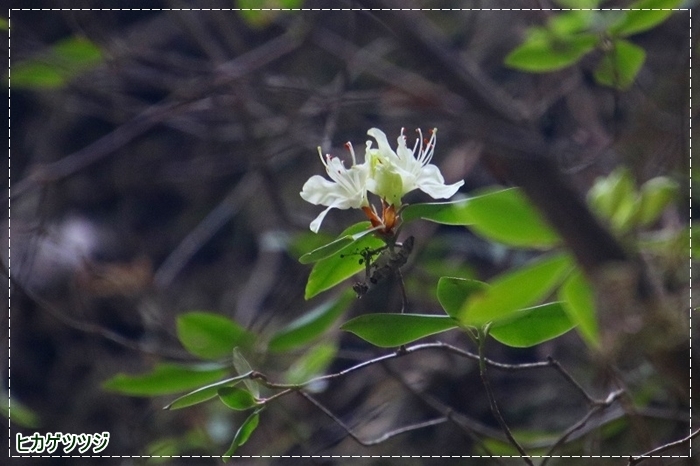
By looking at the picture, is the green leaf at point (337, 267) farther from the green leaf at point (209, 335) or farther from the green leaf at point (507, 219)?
the green leaf at point (209, 335)

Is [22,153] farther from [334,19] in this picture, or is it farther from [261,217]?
[334,19]

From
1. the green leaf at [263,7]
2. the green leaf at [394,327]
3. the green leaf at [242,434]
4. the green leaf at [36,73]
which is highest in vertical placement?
the green leaf at [36,73]

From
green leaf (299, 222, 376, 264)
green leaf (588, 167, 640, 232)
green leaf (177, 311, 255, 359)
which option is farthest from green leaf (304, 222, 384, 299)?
green leaf (588, 167, 640, 232)

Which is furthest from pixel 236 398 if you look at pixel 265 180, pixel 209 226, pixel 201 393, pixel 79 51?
pixel 209 226

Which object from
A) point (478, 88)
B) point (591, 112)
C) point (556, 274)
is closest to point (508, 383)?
point (591, 112)

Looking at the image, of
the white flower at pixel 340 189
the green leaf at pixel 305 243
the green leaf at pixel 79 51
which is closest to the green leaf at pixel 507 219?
the white flower at pixel 340 189

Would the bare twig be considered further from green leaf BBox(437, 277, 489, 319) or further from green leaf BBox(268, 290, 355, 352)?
green leaf BBox(437, 277, 489, 319)
